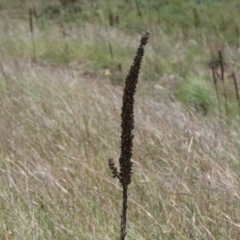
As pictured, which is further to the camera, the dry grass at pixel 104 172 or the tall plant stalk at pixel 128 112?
the dry grass at pixel 104 172

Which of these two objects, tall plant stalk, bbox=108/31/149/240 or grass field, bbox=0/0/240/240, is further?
grass field, bbox=0/0/240/240

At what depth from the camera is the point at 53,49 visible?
8250mm

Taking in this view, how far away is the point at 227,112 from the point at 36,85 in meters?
1.53

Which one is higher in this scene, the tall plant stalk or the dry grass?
the tall plant stalk

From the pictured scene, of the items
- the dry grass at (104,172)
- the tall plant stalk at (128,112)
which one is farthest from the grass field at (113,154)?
the tall plant stalk at (128,112)

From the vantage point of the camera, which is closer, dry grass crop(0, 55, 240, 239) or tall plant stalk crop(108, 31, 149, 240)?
tall plant stalk crop(108, 31, 149, 240)

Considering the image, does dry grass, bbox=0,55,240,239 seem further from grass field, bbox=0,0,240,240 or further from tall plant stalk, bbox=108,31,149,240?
tall plant stalk, bbox=108,31,149,240

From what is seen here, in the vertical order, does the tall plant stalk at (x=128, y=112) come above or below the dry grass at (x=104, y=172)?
above

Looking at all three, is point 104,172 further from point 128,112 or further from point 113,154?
point 128,112

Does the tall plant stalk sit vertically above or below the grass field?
above

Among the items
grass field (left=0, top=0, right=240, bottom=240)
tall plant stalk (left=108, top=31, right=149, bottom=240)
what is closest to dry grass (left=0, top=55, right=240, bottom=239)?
grass field (left=0, top=0, right=240, bottom=240)

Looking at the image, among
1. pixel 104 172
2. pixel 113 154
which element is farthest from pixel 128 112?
pixel 113 154

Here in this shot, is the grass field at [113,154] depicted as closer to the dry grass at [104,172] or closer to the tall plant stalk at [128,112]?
the dry grass at [104,172]

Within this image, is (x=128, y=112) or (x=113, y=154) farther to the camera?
(x=113, y=154)
